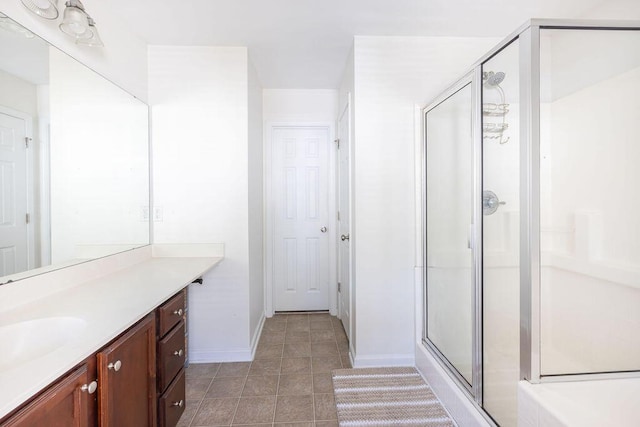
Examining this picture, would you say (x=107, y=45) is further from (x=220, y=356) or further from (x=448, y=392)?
(x=448, y=392)

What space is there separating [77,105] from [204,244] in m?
1.13

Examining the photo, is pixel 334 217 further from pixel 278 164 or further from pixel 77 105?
pixel 77 105

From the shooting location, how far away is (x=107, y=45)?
1.79 m

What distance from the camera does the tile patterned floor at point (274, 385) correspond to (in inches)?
65.1

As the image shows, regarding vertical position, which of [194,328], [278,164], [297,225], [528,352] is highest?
[278,164]

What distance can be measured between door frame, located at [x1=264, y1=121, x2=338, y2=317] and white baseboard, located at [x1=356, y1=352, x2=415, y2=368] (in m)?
1.02

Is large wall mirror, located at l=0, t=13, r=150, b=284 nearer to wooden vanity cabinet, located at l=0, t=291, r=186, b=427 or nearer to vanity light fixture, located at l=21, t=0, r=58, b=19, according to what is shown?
vanity light fixture, located at l=21, t=0, r=58, b=19

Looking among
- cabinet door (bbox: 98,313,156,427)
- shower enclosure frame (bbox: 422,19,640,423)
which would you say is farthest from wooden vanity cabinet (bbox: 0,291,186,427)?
shower enclosure frame (bbox: 422,19,640,423)

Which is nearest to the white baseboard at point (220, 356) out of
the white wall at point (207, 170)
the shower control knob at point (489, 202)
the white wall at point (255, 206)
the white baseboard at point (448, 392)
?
the white wall at point (207, 170)

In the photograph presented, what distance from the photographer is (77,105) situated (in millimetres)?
1548

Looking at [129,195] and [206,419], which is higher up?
[129,195]

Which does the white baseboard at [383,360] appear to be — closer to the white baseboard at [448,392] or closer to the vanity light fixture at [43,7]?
the white baseboard at [448,392]

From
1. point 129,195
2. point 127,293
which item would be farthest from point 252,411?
point 129,195

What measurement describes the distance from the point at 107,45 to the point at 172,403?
2.09 meters
